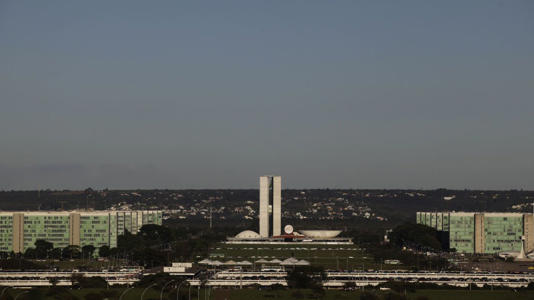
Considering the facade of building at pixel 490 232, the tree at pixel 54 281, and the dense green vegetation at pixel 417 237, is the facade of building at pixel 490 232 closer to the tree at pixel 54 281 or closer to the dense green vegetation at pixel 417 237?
the dense green vegetation at pixel 417 237

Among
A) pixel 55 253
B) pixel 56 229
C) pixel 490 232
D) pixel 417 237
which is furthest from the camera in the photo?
pixel 490 232

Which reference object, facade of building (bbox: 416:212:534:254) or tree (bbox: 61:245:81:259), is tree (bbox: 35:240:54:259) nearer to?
tree (bbox: 61:245:81:259)

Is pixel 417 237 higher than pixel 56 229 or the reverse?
the reverse

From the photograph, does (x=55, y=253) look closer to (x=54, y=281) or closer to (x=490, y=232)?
(x=54, y=281)

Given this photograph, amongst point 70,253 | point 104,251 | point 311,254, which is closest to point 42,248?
point 70,253

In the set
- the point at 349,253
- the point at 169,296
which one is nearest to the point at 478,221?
the point at 349,253

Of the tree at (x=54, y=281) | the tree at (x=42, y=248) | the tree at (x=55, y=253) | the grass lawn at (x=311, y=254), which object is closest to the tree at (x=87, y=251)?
the tree at (x=55, y=253)

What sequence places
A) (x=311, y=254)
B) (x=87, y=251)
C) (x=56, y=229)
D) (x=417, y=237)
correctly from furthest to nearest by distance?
(x=417, y=237)
(x=56, y=229)
(x=311, y=254)
(x=87, y=251)
